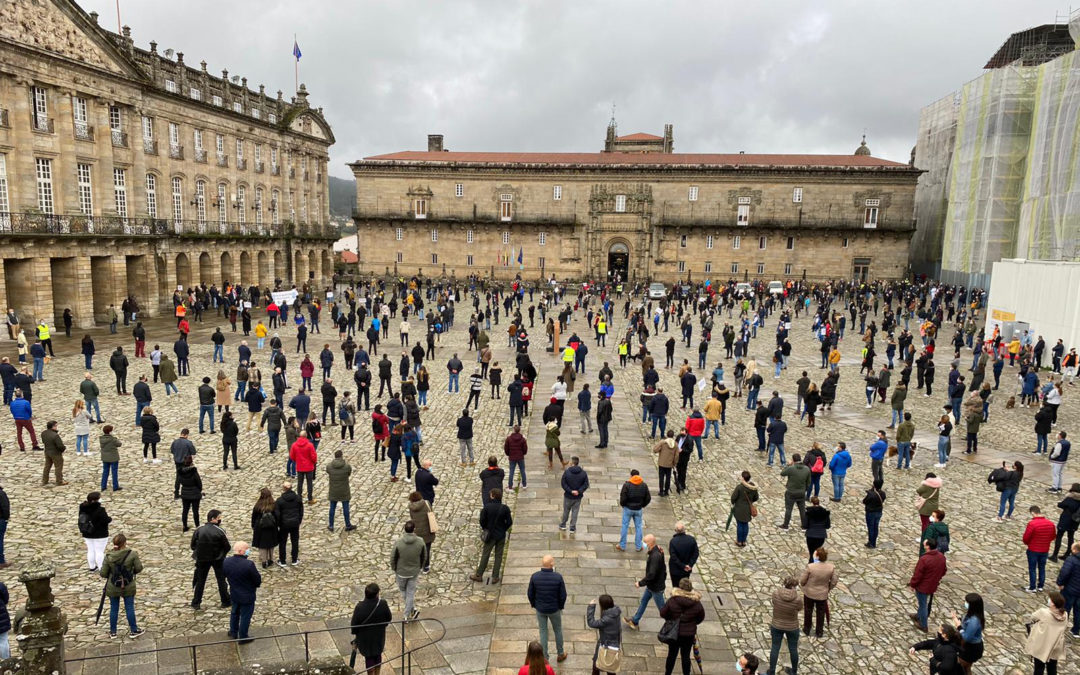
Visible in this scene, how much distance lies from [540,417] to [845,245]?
44309mm

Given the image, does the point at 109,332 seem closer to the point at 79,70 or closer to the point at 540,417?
the point at 79,70

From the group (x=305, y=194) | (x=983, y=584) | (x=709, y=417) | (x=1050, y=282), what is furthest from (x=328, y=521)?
→ (x=305, y=194)

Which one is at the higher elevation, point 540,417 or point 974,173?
point 974,173

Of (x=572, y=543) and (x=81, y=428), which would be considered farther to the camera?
(x=81, y=428)

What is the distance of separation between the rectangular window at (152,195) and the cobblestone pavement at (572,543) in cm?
2133

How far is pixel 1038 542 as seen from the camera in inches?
352

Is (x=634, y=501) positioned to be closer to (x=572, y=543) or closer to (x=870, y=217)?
(x=572, y=543)

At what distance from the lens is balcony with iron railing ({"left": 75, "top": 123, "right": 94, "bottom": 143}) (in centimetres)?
2916

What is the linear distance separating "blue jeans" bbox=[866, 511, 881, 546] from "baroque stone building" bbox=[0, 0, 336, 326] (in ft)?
97.2

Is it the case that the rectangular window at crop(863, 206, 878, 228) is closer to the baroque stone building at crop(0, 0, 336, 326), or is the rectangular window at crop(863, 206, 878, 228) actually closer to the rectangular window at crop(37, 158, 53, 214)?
the baroque stone building at crop(0, 0, 336, 326)

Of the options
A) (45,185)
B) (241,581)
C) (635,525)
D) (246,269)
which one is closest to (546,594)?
(635,525)

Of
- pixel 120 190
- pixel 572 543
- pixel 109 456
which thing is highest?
pixel 120 190

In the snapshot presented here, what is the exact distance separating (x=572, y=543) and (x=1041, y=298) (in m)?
23.7

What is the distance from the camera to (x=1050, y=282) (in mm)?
24203
